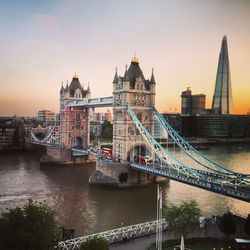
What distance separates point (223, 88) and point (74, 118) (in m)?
95.0

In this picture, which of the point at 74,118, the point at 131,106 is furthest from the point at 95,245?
the point at 74,118

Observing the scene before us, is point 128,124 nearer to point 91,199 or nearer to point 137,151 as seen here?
point 137,151

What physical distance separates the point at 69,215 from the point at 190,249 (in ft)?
42.7

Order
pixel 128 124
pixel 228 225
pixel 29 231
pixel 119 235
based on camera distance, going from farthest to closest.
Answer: pixel 128 124 < pixel 119 235 < pixel 228 225 < pixel 29 231

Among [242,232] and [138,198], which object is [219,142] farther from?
[242,232]

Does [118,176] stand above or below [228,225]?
above

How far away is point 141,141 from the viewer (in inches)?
1713

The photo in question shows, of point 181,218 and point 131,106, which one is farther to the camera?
point 131,106

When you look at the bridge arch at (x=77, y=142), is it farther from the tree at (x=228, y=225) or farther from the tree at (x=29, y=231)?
the tree at (x=29, y=231)

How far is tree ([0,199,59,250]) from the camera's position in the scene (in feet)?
47.8

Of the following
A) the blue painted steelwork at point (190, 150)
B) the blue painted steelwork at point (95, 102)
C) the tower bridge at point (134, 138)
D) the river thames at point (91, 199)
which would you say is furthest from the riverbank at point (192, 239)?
the blue painted steelwork at point (95, 102)

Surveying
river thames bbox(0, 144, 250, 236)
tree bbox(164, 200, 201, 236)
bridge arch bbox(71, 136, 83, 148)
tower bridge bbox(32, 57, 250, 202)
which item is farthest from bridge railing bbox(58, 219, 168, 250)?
bridge arch bbox(71, 136, 83, 148)

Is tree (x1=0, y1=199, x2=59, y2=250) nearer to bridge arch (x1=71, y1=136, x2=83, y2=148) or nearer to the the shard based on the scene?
bridge arch (x1=71, y1=136, x2=83, y2=148)

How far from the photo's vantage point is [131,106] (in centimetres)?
4225
